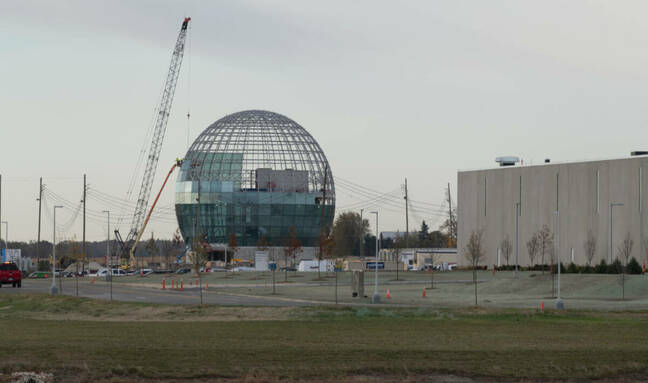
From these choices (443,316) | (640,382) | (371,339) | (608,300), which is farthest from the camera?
(608,300)

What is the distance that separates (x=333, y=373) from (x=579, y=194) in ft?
298

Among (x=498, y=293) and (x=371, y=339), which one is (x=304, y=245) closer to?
(x=498, y=293)

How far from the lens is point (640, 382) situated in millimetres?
26547

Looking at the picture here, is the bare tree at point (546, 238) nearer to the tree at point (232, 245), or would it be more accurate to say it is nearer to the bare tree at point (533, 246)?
the bare tree at point (533, 246)

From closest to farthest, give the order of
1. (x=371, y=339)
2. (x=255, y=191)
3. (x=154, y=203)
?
(x=371, y=339), (x=255, y=191), (x=154, y=203)

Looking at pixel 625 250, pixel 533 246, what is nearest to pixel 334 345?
pixel 625 250

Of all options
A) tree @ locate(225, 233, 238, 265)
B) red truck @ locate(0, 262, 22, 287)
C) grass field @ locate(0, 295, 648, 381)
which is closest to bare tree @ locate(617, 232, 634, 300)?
grass field @ locate(0, 295, 648, 381)

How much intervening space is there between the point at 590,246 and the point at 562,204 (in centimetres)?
1294

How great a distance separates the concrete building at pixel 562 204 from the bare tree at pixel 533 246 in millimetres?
2021

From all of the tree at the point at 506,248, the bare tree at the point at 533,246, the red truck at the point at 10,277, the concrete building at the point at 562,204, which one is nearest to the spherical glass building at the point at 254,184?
the concrete building at the point at 562,204

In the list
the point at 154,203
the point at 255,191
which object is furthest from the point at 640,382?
the point at 154,203

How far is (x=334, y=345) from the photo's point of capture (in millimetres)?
32812

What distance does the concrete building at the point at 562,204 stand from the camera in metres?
106

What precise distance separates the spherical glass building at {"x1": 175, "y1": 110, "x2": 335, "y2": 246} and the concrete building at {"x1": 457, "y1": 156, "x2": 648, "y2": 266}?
41.7m
